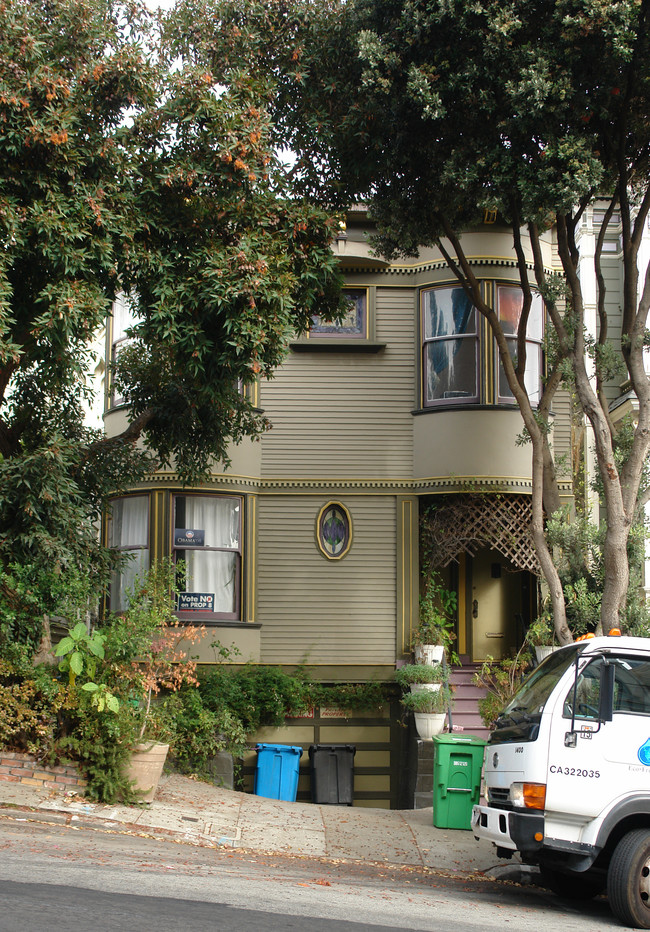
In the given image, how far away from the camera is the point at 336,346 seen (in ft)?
53.1

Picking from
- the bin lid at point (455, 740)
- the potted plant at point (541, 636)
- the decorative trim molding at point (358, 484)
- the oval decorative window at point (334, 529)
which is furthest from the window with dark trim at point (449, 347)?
the bin lid at point (455, 740)

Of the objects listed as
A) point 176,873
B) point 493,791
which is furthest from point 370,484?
point 176,873

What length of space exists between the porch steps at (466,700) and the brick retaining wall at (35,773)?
5.74 meters

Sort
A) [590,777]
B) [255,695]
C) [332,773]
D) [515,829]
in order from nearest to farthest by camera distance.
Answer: [590,777] < [515,829] < [332,773] < [255,695]

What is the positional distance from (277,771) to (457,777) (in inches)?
153

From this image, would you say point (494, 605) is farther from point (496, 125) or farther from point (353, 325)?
point (496, 125)

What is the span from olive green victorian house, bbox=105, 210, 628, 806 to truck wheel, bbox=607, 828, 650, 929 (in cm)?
792

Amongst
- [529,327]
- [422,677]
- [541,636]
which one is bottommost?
[422,677]

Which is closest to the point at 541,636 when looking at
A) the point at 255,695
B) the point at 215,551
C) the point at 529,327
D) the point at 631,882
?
the point at 255,695

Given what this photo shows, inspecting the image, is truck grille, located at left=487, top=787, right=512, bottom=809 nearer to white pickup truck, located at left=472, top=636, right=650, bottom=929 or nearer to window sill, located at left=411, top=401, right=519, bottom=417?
white pickup truck, located at left=472, top=636, right=650, bottom=929

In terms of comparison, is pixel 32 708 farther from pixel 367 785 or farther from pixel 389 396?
pixel 389 396

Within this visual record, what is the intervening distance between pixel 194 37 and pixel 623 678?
8663mm

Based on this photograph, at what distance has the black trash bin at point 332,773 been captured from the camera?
14.6m

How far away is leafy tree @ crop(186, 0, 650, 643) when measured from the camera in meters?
10.9
